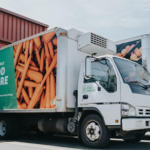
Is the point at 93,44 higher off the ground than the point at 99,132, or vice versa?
the point at 93,44

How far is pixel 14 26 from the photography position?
1258 cm

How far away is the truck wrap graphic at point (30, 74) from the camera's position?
23.4ft

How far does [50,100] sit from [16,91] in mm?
1714

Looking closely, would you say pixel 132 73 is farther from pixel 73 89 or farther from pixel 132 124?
pixel 73 89

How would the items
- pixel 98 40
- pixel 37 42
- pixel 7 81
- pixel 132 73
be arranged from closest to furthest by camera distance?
pixel 132 73 < pixel 98 40 < pixel 37 42 < pixel 7 81

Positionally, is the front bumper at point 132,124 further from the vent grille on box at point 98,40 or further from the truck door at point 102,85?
the vent grille on box at point 98,40

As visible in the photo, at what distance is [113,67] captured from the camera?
6141 millimetres

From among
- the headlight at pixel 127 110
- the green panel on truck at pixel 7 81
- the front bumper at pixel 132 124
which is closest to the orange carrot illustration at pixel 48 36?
the green panel on truck at pixel 7 81

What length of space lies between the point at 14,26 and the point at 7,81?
4.83 m

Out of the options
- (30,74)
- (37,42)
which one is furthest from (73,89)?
(37,42)

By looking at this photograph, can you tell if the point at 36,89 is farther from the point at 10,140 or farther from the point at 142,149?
the point at 142,149

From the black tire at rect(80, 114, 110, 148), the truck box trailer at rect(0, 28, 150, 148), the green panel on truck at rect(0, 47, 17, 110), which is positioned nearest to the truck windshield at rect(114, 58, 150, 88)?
the truck box trailer at rect(0, 28, 150, 148)

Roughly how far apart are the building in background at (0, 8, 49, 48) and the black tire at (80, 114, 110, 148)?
660 cm

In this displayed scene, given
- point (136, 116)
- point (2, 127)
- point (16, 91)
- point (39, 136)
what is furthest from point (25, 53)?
point (136, 116)
